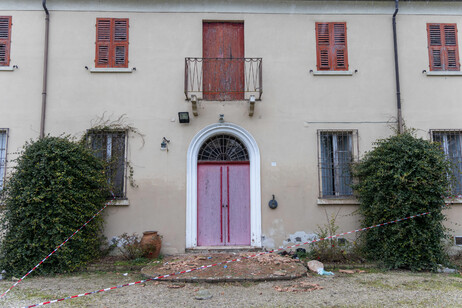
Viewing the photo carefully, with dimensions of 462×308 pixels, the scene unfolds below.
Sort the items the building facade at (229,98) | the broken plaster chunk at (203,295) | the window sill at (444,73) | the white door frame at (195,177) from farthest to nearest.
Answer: the window sill at (444,73), the building facade at (229,98), the white door frame at (195,177), the broken plaster chunk at (203,295)

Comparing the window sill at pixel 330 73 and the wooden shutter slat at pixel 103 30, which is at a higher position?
the wooden shutter slat at pixel 103 30

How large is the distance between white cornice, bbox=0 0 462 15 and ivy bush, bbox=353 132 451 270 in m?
3.72

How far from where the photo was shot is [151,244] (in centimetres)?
773

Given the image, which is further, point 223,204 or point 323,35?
point 323,35

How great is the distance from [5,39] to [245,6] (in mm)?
6011

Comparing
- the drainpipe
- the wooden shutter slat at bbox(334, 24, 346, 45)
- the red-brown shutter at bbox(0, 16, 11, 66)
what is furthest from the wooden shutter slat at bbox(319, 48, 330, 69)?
the red-brown shutter at bbox(0, 16, 11, 66)

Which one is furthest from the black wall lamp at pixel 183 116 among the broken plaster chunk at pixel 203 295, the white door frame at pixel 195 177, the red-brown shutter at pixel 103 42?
the broken plaster chunk at pixel 203 295

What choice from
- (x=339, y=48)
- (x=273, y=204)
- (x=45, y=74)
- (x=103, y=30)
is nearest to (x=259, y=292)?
(x=273, y=204)

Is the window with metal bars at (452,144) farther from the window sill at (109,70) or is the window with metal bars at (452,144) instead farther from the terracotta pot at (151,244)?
the window sill at (109,70)

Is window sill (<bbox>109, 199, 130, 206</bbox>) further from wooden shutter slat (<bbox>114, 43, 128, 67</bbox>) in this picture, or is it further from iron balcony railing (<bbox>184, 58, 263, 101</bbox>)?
wooden shutter slat (<bbox>114, 43, 128, 67</bbox>)

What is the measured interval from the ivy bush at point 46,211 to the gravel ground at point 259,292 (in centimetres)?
43

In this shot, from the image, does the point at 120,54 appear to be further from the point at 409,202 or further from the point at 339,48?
the point at 409,202

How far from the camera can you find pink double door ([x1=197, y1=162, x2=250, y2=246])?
332 inches

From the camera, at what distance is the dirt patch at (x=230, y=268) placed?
6.42 meters
